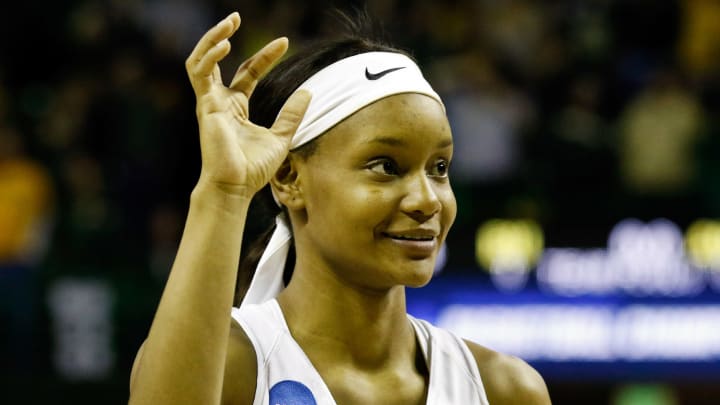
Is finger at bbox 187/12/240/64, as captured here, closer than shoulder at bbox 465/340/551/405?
Yes

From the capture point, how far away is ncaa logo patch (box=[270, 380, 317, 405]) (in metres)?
2.47

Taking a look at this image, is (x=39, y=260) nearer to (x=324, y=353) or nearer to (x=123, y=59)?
(x=123, y=59)

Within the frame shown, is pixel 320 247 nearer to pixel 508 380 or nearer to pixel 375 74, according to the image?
pixel 375 74

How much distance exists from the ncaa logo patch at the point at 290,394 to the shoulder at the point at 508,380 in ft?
1.39

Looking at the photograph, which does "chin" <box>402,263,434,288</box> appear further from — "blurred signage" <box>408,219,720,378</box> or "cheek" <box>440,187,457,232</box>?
"blurred signage" <box>408,219,720,378</box>

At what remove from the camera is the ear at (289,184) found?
8.55 feet

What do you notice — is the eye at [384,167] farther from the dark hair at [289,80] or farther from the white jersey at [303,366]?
the white jersey at [303,366]

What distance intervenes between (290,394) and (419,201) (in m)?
0.45

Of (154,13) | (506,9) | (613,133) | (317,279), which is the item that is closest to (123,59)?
(154,13)

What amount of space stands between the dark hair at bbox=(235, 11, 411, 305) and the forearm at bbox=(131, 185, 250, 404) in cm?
41

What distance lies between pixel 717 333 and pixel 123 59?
4633 mm

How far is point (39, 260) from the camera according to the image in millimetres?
7977

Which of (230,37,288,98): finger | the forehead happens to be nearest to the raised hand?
(230,37,288,98): finger

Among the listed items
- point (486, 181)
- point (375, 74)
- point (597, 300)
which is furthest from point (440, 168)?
point (486, 181)
